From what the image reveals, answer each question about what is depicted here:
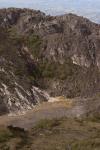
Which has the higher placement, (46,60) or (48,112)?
(46,60)

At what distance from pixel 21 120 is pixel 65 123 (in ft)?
16.0

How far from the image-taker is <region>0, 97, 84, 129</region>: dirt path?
31133 mm

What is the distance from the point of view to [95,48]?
45.3 meters

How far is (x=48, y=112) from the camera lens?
3378cm

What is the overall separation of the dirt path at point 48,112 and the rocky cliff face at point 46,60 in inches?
77.5

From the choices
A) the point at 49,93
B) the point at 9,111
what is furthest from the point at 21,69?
the point at 9,111

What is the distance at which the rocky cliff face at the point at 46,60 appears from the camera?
39.2 m

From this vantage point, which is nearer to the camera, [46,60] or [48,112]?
[48,112]

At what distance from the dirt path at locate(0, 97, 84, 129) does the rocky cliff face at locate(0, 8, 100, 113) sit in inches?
77.5

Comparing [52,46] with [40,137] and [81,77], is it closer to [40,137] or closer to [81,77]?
[81,77]

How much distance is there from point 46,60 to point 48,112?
38.6 ft

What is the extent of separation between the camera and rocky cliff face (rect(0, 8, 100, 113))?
129 feet

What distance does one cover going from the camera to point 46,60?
1767 inches

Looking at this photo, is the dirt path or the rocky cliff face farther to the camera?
the rocky cliff face
